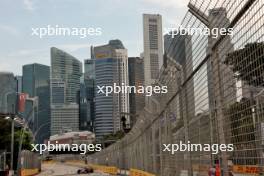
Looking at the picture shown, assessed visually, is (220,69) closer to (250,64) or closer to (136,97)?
(250,64)

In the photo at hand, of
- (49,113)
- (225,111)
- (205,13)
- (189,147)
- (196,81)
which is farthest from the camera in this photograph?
(49,113)

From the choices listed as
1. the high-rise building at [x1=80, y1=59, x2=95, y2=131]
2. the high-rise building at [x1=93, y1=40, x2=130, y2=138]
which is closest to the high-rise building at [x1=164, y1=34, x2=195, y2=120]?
the high-rise building at [x1=93, y1=40, x2=130, y2=138]

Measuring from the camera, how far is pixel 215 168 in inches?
252

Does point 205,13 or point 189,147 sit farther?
point 189,147

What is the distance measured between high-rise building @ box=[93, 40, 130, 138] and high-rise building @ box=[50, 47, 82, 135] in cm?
1441

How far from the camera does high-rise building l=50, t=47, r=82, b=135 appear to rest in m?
143

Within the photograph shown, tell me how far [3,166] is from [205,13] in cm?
3089

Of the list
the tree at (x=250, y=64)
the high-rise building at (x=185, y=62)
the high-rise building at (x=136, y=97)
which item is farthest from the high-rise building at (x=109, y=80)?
the tree at (x=250, y=64)

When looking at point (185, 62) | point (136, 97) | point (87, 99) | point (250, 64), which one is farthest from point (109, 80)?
point (250, 64)

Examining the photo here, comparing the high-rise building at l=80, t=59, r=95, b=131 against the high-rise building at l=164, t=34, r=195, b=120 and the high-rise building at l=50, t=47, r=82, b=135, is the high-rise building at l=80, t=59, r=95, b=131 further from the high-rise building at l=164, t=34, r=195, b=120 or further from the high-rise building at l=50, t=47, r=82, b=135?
the high-rise building at l=164, t=34, r=195, b=120

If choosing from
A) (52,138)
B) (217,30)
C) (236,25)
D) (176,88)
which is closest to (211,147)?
(217,30)

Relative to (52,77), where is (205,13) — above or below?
below

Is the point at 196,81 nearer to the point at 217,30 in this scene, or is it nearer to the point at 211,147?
the point at 211,147

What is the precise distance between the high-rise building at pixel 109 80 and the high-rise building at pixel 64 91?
14406 millimetres
